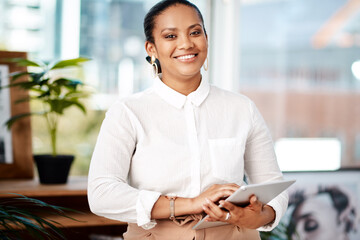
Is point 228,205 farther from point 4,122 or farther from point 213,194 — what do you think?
point 4,122

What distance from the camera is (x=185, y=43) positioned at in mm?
1479

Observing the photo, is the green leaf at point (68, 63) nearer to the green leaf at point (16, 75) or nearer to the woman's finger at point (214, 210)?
the green leaf at point (16, 75)

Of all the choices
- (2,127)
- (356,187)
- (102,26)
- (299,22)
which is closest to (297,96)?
(299,22)

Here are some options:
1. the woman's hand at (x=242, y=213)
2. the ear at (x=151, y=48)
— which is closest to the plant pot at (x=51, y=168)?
the ear at (x=151, y=48)

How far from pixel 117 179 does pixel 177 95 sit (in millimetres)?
349

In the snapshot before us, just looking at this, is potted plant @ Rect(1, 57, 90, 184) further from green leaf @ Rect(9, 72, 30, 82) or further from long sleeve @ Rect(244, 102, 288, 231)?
long sleeve @ Rect(244, 102, 288, 231)

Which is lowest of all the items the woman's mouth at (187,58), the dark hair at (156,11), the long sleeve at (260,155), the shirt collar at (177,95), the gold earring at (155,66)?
the long sleeve at (260,155)

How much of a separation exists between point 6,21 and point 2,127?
1.97 ft

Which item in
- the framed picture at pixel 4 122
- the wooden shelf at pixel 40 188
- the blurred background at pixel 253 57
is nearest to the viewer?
the wooden shelf at pixel 40 188

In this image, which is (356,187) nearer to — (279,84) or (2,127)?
(279,84)

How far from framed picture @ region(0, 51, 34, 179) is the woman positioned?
1.00 metres

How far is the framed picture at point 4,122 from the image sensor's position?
231 centimetres

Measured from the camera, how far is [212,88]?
1.65 meters

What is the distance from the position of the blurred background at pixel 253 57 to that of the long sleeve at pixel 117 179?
43.0 inches
